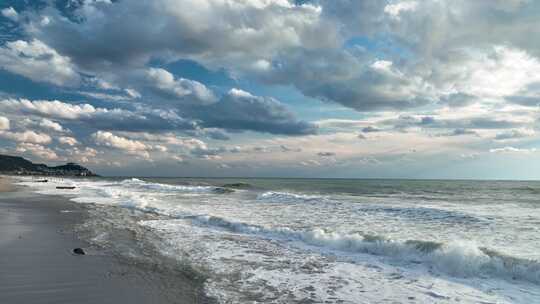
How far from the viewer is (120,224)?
16.5 m

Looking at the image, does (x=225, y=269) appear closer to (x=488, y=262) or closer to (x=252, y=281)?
(x=252, y=281)

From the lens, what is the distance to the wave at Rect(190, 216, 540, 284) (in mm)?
9008

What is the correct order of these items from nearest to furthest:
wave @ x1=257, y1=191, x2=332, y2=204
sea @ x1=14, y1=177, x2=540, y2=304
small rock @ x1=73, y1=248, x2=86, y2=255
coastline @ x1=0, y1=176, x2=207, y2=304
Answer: coastline @ x1=0, y1=176, x2=207, y2=304
sea @ x1=14, y1=177, x2=540, y2=304
small rock @ x1=73, y1=248, x2=86, y2=255
wave @ x1=257, y1=191, x2=332, y2=204

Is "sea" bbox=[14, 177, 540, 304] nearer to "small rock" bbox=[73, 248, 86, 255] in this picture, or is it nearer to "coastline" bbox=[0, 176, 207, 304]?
"coastline" bbox=[0, 176, 207, 304]

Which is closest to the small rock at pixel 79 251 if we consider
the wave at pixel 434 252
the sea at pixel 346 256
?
the sea at pixel 346 256

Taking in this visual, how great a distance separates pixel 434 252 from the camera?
10.4 meters

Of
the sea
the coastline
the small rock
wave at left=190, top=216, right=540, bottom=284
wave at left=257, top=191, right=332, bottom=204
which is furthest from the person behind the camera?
wave at left=257, top=191, right=332, bottom=204

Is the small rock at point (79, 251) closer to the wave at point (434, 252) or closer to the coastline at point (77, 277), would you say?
the coastline at point (77, 277)

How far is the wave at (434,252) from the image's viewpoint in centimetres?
901

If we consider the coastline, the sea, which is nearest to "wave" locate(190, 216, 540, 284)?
Answer: the sea

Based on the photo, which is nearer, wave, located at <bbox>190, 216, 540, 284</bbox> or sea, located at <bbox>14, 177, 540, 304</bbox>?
sea, located at <bbox>14, 177, 540, 304</bbox>

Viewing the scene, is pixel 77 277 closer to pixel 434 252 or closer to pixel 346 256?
pixel 346 256

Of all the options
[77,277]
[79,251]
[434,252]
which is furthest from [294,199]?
[77,277]

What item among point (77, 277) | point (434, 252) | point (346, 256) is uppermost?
point (434, 252)
